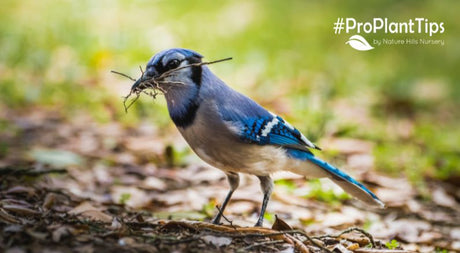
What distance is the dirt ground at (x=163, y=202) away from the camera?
2810mm

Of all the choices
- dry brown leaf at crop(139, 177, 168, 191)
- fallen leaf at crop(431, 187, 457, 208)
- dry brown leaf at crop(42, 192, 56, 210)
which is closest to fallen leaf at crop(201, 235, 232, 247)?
dry brown leaf at crop(42, 192, 56, 210)

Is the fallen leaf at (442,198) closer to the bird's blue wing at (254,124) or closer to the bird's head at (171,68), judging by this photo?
the bird's blue wing at (254,124)

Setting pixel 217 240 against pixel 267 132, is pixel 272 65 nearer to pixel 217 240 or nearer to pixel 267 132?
pixel 267 132

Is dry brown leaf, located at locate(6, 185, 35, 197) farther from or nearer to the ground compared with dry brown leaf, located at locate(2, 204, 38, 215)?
farther from the ground

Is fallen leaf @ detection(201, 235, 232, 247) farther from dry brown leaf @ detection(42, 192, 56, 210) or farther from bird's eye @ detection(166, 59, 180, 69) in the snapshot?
dry brown leaf @ detection(42, 192, 56, 210)

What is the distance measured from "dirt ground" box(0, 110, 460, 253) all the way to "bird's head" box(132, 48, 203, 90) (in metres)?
0.78

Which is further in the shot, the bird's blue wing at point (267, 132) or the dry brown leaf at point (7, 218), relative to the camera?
the bird's blue wing at point (267, 132)

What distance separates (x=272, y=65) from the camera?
8172 mm

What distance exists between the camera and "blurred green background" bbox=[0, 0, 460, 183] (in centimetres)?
623

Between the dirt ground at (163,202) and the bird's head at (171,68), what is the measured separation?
2.55 feet

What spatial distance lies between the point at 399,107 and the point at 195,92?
14.9 feet

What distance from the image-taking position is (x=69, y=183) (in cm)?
442

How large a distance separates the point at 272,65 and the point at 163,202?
4.22 metres

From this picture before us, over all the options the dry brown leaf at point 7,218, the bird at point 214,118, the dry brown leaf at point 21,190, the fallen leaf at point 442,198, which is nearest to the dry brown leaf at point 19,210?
the dry brown leaf at point 7,218
